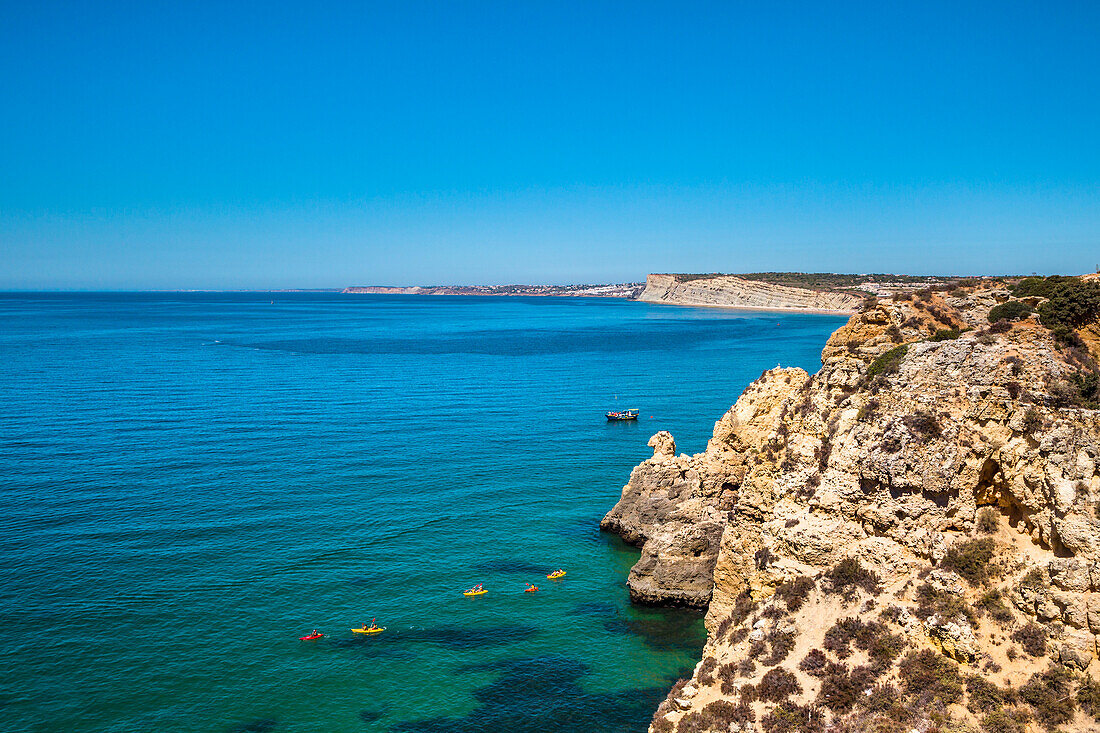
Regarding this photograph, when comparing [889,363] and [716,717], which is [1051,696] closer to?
[716,717]

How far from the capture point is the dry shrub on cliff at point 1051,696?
15.8 metres

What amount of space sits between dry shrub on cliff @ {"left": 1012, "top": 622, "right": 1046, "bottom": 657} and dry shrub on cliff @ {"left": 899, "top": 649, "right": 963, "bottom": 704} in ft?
5.08

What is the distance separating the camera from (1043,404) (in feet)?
63.4

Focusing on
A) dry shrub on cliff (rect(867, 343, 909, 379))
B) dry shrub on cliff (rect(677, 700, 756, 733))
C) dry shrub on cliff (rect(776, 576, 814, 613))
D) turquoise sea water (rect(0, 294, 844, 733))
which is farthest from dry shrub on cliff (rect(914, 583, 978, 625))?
turquoise sea water (rect(0, 294, 844, 733))

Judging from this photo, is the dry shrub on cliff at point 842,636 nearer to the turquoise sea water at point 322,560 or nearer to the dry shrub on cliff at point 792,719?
the dry shrub on cliff at point 792,719

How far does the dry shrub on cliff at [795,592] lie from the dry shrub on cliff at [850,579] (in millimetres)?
526

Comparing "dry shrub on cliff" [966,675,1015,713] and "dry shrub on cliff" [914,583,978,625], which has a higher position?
"dry shrub on cliff" [914,583,978,625]

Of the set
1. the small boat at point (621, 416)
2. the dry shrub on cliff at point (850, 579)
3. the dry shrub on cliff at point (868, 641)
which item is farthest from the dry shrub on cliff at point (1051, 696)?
the small boat at point (621, 416)

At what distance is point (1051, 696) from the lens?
1608cm

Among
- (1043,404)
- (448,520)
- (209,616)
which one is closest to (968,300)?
(1043,404)

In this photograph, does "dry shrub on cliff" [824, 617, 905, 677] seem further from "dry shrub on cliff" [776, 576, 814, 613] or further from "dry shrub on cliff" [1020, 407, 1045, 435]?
"dry shrub on cliff" [1020, 407, 1045, 435]

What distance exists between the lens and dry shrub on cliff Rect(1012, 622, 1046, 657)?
1686cm

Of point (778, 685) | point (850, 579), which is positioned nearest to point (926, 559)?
point (850, 579)

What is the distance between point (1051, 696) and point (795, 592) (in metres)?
6.27
